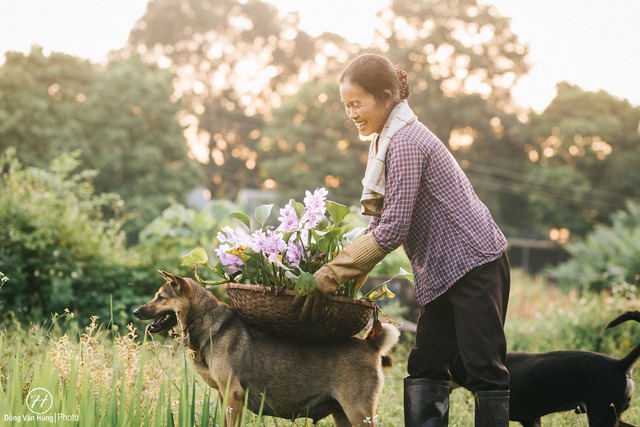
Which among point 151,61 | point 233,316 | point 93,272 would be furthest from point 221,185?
point 233,316

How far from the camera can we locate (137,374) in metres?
3.05

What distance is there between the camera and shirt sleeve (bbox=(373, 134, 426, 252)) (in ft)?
10.3

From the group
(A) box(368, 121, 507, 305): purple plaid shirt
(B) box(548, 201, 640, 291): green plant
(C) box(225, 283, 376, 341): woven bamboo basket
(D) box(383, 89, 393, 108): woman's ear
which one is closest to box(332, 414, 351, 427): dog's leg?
(C) box(225, 283, 376, 341): woven bamboo basket

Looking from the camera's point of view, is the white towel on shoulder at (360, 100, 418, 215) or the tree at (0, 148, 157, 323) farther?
the tree at (0, 148, 157, 323)

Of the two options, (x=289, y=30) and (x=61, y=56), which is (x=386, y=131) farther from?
(x=289, y=30)

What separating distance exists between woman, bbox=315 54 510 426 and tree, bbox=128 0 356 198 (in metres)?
31.8

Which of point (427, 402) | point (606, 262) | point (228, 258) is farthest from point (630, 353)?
point (606, 262)

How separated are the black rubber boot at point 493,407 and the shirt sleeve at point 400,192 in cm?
90

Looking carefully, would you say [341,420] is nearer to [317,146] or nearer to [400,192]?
[400,192]

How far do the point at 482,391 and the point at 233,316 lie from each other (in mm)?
1436

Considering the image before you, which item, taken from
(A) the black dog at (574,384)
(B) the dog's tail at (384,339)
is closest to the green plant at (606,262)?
(A) the black dog at (574,384)

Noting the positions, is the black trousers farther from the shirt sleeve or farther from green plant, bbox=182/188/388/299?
green plant, bbox=182/188/388/299

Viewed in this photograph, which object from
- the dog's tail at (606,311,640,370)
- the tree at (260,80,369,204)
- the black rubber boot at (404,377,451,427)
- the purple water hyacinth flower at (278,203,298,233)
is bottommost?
the black rubber boot at (404,377,451,427)

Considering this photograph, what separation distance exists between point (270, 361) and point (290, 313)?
0.43 m
